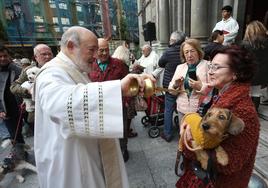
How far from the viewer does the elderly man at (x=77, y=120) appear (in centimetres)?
109

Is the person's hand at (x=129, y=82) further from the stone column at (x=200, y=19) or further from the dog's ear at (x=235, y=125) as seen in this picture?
the stone column at (x=200, y=19)

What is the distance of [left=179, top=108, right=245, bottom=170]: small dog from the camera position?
1.11 metres

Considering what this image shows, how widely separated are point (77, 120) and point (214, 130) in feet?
2.41

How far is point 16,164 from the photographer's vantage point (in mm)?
3148

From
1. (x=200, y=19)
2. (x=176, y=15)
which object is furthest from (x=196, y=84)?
(x=176, y=15)

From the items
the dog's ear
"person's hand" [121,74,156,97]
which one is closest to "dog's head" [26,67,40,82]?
"person's hand" [121,74,156,97]

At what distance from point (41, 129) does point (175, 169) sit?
2078mm

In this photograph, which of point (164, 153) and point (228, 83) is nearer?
point (228, 83)

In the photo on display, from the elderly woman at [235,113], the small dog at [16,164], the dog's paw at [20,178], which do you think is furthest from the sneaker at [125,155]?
the elderly woman at [235,113]

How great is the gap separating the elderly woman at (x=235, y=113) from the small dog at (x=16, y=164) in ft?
8.99

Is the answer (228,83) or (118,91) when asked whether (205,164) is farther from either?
(118,91)

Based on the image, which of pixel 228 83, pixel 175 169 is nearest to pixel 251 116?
pixel 228 83

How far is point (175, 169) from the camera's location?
2.91 meters

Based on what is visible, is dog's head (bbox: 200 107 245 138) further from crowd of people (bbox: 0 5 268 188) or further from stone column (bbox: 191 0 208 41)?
stone column (bbox: 191 0 208 41)
